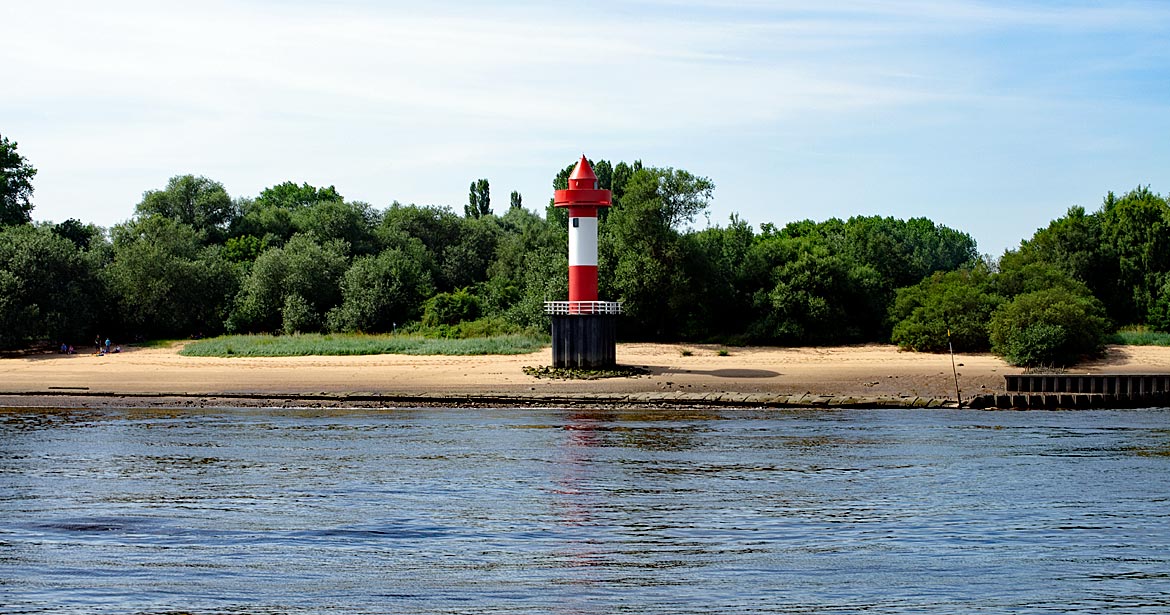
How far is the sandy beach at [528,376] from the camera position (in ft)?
124

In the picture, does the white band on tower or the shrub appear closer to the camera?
the white band on tower

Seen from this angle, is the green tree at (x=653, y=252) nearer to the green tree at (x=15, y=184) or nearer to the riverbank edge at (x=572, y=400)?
the riverbank edge at (x=572, y=400)

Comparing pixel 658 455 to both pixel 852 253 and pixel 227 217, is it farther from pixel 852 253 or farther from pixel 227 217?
pixel 227 217

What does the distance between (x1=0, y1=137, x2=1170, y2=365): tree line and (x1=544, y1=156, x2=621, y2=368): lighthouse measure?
711 centimetres

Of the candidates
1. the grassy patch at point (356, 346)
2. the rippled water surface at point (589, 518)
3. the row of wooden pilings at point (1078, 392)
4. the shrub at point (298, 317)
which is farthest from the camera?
the shrub at point (298, 317)

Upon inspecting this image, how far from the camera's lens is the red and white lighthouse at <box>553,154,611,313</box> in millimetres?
39562

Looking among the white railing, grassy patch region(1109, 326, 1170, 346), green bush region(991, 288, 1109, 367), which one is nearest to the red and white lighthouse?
the white railing

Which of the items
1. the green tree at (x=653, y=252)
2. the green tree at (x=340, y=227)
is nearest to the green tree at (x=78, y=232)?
the green tree at (x=340, y=227)

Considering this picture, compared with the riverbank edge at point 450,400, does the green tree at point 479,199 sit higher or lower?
higher

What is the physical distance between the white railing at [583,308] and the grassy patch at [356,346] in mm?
6454

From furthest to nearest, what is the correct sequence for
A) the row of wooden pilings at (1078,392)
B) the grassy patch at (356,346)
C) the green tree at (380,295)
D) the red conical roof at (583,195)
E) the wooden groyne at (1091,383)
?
the green tree at (380,295), the grassy patch at (356,346), the red conical roof at (583,195), the wooden groyne at (1091,383), the row of wooden pilings at (1078,392)

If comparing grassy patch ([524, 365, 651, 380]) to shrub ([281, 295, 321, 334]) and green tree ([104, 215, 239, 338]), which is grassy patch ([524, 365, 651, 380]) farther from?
green tree ([104, 215, 239, 338])

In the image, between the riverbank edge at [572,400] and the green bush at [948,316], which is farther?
the green bush at [948,316]

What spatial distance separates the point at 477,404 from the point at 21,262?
27295mm
